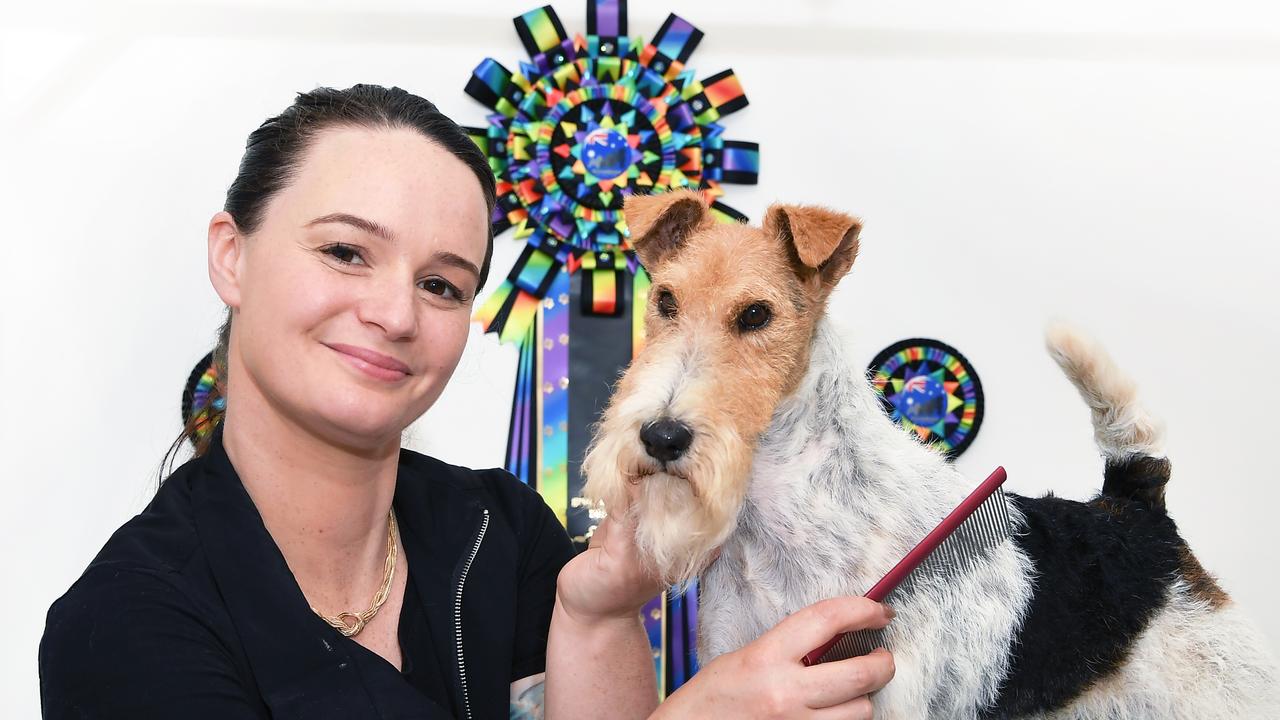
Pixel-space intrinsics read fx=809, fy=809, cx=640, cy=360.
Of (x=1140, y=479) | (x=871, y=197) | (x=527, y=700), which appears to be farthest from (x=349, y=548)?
(x=871, y=197)

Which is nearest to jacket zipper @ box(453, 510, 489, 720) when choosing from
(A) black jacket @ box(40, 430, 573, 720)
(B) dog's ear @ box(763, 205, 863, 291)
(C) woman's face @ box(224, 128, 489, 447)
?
(A) black jacket @ box(40, 430, 573, 720)

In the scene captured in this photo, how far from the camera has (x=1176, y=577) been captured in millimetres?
1299

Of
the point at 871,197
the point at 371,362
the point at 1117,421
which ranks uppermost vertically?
the point at 871,197

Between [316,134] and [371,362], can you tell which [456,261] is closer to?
[371,362]

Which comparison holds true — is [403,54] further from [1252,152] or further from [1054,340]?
[1252,152]

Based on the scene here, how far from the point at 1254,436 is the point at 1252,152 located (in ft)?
3.22

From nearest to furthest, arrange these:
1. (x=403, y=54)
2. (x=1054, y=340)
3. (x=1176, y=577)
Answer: (x=1176, y=577) → (x=1054, y=340) → (x=403, y=54)

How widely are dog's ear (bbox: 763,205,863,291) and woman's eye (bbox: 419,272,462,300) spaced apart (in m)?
0.56

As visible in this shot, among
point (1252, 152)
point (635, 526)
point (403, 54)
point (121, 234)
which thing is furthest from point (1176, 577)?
point (121, 234)

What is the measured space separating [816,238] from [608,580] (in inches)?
25.0

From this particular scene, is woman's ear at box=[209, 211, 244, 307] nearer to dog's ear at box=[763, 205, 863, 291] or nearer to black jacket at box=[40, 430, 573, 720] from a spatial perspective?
black jacket at box=[40, 430, 573, 720]

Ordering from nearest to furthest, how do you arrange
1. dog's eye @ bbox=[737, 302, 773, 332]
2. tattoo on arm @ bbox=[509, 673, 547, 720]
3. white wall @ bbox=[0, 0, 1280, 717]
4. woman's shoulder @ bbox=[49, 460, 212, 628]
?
woman's shoulder @ bbox=[49, 460, 212, 628]
dog's eye @ bbox=[737, 302, 773, 332]
tattoo on arm @ bbox=[509, 673, 547, 720]
white wall @ bbox=[0, 0, 1280, 717]

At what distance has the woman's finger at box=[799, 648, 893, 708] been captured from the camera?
3.38ft

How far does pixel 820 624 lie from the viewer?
3.37ft
